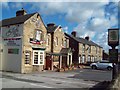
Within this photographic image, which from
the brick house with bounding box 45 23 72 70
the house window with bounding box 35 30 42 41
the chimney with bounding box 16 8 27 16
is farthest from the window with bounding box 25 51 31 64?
the chimney with bounding box 16 8 27 16

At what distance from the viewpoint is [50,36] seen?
126 feet

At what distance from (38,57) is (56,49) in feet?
25.3

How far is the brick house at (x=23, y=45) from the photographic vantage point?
1171 inches

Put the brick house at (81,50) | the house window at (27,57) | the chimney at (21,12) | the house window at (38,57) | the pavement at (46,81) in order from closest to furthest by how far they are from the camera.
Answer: the pavement at (46,81) → the house window at (27,57) → the house window at (38,57) → the chimney at (21,12) → the brick house at (81,50)

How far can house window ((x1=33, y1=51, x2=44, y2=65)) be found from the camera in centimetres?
3187

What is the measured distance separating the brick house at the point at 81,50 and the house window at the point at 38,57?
47.9ft

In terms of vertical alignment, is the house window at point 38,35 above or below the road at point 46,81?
above

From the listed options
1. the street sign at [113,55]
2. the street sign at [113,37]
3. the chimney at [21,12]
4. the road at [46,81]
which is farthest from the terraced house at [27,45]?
the street sign at [113,55]

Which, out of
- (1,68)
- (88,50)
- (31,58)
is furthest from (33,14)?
(88,50)

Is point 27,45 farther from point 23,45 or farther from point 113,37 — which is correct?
point 113,37

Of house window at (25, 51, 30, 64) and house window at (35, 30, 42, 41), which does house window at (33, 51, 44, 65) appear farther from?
house window at (35, 30, 42, 41)

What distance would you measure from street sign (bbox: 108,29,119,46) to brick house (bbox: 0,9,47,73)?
15.0m

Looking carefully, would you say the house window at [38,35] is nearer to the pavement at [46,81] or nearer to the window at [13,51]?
the window at [13,51]

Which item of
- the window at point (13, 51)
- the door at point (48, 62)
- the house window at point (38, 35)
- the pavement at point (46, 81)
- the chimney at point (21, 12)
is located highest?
the chimney at point (21, 12)
